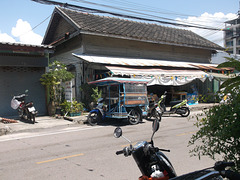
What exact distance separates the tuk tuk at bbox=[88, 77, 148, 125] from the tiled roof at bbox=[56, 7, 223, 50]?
17.7 ft

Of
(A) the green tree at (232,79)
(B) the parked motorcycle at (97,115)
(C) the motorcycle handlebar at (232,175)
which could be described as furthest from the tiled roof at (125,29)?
(C) the motorcycle handlebar at (232,175)

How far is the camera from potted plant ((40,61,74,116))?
43.7 ft

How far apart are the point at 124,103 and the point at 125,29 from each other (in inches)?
346

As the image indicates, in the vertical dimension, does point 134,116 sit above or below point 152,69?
below

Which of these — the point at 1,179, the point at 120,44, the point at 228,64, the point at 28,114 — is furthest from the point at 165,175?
the point at 120,44

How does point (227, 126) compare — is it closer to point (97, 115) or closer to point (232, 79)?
point (232, 79)

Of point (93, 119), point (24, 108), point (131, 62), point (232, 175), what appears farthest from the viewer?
point (131, 62)

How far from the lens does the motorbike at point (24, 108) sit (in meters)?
11.4

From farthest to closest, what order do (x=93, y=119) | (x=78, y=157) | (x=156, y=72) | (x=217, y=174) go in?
(x=156, y=72) < (x=93, y=119) < (x=78, y=157) < (x=217, y=174)

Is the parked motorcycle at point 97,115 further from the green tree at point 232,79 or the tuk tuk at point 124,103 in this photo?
the green tree at point 232,79

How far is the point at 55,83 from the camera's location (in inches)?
525

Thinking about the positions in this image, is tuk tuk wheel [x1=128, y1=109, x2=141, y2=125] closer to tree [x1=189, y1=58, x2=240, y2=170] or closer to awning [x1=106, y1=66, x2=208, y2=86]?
awning [x1=106, y1=66, x2=208, y2=86]

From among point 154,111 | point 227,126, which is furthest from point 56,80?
point 227,126

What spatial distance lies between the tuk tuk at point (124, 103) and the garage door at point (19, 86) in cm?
432
